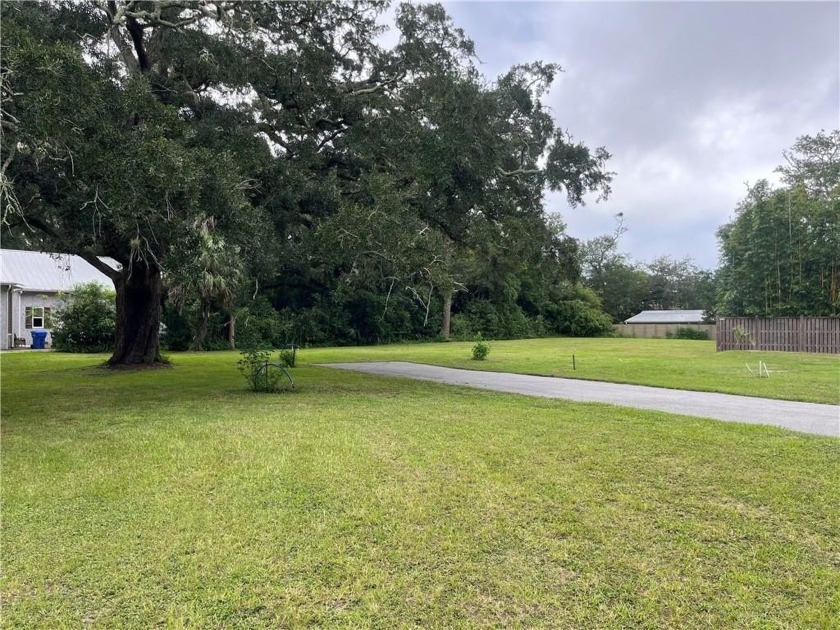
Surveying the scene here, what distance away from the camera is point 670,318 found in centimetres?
5419

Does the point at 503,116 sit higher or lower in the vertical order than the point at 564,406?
higher

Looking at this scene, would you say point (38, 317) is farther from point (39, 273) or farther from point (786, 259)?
point (786, 259)

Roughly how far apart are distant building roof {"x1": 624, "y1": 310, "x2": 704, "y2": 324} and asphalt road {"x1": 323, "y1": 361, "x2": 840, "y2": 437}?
43.4 metres

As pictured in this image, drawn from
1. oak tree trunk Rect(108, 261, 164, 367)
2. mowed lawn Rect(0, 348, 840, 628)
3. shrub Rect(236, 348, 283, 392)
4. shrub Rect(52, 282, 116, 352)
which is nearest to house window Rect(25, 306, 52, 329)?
shrub Rect(52, 282, 116, 352)

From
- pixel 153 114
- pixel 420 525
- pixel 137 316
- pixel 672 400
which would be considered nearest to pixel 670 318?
pixel 672 400

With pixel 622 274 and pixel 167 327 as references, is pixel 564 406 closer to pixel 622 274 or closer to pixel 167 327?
pixel 167 327

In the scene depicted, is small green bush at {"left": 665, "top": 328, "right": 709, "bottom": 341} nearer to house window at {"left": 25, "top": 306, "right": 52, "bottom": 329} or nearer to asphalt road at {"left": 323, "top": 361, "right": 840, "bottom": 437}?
asphalt road at {"left": 323, "top": 361, "right": 840, "bottom": 437}

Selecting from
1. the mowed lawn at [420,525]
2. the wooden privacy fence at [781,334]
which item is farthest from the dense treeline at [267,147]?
the wooden privacy fence at [781,334]

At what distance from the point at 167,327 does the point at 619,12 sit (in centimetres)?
2366

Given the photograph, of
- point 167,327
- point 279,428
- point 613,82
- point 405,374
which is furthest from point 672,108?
point 167,327

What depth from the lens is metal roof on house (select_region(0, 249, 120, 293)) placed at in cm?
2803

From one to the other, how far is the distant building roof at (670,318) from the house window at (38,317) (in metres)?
45.9

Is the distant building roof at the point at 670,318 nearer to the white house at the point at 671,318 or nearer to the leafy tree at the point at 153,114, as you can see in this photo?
the white house at the point at 671,318

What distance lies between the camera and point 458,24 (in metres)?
12.8
